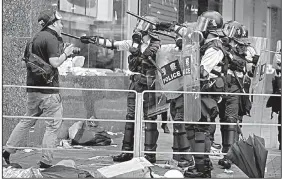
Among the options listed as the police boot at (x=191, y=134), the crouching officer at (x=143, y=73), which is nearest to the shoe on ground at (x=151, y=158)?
the crouching officer at (x=143, y=73)

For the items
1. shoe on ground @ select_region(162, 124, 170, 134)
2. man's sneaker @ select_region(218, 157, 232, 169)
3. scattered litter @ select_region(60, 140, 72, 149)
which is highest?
shoe on ground @ select_region(162, 124, 170, 134)

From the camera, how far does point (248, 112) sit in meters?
6.73

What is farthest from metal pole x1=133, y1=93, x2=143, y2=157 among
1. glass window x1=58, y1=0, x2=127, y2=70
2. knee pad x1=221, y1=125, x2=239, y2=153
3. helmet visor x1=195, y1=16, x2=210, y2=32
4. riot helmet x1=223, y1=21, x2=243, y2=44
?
glass window x1=58, y1=0, x2=127, y2=70

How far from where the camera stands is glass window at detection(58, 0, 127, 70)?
7.32 meters

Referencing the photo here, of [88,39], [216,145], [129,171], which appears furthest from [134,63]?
[129,171]

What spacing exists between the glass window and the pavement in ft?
3.28

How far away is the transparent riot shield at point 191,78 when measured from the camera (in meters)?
5.71

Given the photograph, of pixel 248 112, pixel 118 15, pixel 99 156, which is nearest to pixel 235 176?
pixel 248 112

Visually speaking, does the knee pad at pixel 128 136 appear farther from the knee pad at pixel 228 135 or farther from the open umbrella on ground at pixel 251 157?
the open umbrella on ground at pixel 251 157

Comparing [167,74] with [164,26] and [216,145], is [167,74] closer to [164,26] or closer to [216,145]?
[164,26]

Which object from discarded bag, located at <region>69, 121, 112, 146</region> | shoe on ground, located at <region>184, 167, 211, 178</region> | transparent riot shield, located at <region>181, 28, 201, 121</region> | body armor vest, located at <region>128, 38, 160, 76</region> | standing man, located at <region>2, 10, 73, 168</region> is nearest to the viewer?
shoe on ground, located at <region>184, 167, 211, 178</region>

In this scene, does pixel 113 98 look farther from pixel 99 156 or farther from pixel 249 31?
pixel 249 31

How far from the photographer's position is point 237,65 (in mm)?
6426

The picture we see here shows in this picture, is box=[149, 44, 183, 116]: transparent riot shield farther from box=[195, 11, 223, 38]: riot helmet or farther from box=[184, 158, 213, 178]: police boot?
box=[184, 158, 213, 178]: police boot
